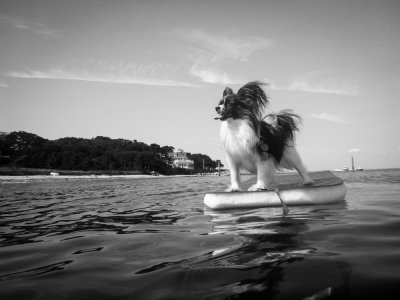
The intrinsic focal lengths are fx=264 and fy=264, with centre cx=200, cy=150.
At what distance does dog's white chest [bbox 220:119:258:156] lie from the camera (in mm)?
5602

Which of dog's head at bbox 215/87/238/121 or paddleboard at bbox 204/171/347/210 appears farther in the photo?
dog's head at bbox 215/87/238/121

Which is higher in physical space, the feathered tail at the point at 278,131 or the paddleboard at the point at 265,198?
the feathered tail at the point at 278,131

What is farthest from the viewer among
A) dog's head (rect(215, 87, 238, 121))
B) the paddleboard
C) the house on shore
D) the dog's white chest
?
the house on shore

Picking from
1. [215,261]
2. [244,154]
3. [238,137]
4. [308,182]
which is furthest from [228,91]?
[215,261]

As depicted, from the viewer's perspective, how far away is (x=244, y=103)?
598 centimetres

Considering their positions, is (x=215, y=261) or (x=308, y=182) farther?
(x=308, y=182)

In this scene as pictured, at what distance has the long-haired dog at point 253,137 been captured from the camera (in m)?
5.70

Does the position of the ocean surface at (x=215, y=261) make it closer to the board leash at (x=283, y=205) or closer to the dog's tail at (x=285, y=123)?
the board leash at (x=283, y=205)

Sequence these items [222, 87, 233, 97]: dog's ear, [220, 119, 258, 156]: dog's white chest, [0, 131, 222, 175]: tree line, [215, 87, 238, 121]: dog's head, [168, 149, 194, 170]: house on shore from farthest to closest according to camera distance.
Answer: [168, 149, 194, 170]: house on shore
[0, 131, 222, 175]: tree line
[222, 87, 233, 97]: dog's ear
[215, 87, 238, 121]: dog's head
[220, 119, 258, 156]: dog's white chest

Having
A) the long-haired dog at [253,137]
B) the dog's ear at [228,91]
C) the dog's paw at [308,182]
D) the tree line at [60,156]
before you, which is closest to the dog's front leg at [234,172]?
the long-haired dog at [253,137]

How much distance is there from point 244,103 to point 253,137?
34.3 inches

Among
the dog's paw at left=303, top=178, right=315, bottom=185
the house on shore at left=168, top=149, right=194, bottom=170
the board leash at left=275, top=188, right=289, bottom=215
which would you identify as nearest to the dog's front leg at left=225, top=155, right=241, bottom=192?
the board leash at left=275, top=188, right=289, bottom=215

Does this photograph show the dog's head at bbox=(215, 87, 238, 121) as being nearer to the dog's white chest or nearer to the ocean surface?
the dog's white chest

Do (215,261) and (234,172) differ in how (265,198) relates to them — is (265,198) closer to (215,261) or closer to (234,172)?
(234,172)
